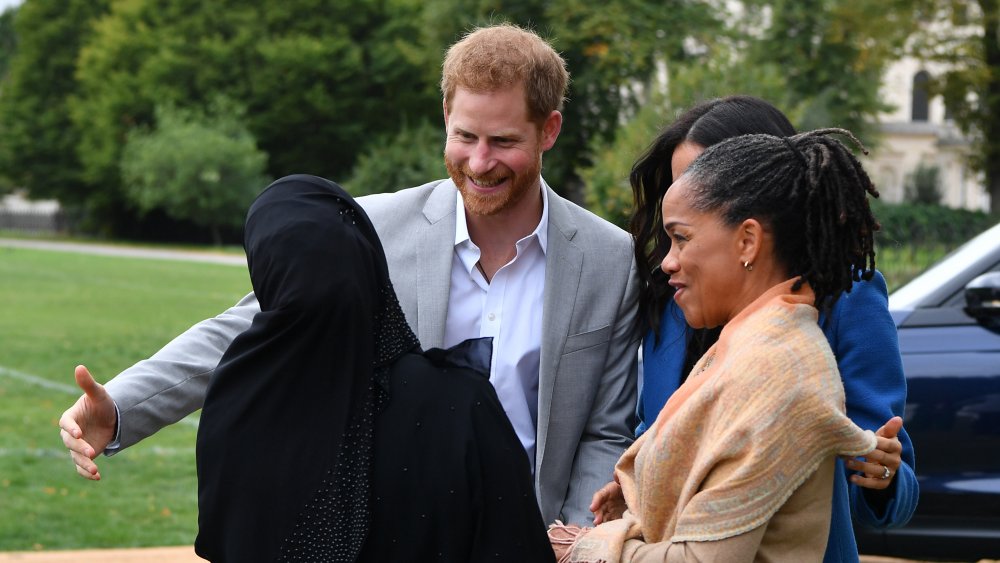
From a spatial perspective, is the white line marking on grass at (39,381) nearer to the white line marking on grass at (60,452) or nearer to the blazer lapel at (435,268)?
the white line marking on grass at (60,452)

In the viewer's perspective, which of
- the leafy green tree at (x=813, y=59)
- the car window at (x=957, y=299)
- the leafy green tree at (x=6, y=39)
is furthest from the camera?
the leafy green tree at (x=6, y=39)

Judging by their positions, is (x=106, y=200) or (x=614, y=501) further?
(x=106, y=200)

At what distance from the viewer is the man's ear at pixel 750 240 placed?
229cm

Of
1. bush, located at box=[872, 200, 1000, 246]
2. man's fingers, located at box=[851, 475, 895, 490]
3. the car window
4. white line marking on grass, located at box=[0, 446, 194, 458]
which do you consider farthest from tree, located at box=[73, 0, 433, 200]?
man's fingers, located at box=[851, 475, 895, 490]

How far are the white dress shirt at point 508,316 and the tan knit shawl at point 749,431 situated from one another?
1200 millimetres

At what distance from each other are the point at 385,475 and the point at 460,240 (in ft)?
4.22

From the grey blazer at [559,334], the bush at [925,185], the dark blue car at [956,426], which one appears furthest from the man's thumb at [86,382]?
the bush at [925,185]

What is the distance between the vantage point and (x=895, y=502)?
2670mm

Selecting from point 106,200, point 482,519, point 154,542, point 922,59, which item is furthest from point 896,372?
point 106,200

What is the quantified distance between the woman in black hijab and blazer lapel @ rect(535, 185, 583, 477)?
0.98 meters

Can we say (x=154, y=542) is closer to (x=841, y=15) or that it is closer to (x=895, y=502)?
(x=895, y=502)

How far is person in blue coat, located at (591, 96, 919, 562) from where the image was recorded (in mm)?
2553

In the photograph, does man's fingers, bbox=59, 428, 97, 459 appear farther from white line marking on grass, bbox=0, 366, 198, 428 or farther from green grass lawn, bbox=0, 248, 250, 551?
white line marking on grass, bbox=0, 366, 198, 428

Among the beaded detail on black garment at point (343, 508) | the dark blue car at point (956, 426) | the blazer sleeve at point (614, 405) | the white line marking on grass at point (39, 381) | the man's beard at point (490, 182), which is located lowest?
the white line marking on grass at point (39, 381)
